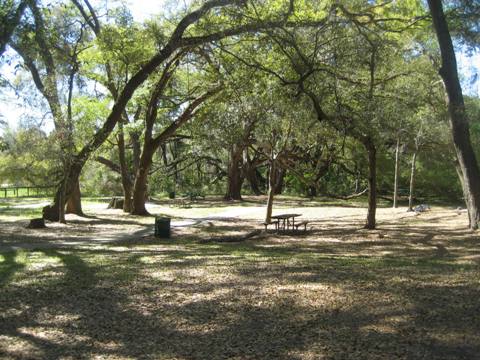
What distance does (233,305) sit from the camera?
685 cm

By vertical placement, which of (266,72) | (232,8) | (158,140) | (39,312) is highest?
(232,8)

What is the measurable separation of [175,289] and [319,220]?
1704cm

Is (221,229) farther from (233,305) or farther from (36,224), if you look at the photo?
(233,305)

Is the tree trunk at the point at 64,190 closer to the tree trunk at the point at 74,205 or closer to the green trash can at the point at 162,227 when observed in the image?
the tree trunk at the point at 74,205

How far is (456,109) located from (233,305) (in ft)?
32.2

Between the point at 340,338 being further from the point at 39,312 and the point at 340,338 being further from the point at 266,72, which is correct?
the point at 266,72

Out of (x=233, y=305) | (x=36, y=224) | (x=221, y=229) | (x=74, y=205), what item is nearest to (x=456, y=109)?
(x=221, y=229)

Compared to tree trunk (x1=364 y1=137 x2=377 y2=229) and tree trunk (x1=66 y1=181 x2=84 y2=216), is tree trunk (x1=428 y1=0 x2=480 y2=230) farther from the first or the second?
tree trunk (x1=66 y1=181 x2=84 y2=216)

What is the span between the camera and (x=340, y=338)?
5453 mm

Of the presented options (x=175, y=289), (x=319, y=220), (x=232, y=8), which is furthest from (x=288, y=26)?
(x=319, y=220)

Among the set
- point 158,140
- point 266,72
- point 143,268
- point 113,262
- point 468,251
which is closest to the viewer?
point 143,268

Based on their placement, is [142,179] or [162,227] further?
[142,179]

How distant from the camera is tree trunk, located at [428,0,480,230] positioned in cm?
1360

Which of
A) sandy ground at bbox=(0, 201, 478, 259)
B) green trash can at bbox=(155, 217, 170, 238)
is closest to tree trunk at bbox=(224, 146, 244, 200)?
sandy ground at bbox=(0, 201, 478, 259)
